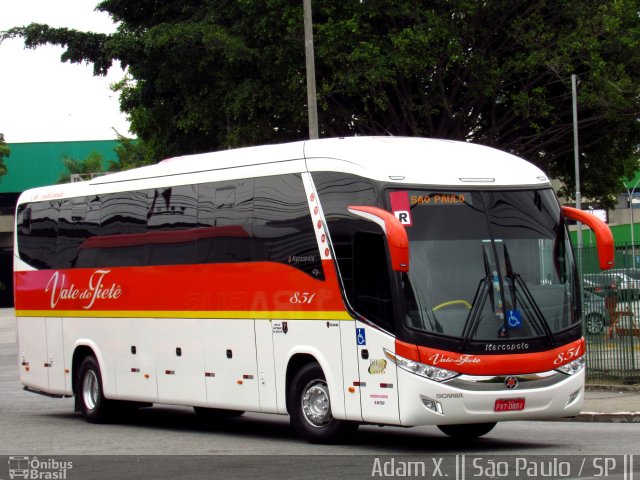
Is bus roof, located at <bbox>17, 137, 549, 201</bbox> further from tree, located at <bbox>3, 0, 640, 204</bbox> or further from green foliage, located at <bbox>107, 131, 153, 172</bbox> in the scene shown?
green foliage, located at <bbox>107, 131, 153, 172</bbox>

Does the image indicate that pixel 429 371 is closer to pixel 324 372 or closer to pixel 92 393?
pixel 324 372

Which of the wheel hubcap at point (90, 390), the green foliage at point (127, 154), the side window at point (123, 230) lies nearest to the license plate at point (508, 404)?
the side window at point (123, 230)

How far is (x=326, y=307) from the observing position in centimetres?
1358

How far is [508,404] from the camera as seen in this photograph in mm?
12617

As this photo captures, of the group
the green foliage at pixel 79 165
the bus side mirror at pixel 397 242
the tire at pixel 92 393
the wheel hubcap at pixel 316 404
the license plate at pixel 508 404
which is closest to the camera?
the bus side mirror at pixel 397 242

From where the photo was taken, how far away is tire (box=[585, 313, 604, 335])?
802 inches

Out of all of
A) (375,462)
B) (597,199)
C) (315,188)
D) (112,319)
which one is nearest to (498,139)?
(597,199)

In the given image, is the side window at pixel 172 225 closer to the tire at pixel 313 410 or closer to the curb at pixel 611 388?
the tire at pixel 313 410

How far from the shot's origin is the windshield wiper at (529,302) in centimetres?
1286

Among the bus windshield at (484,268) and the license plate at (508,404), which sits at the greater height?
the bus windshield at (484,268)

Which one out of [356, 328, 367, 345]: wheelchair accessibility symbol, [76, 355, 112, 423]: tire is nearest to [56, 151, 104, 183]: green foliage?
[76, 355, 112, 423]: tire

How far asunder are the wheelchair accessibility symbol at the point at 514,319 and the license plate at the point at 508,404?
786 millimetres

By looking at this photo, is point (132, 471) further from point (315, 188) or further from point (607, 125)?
point (607, 125)

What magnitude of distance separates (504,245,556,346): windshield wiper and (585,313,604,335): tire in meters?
7.71
